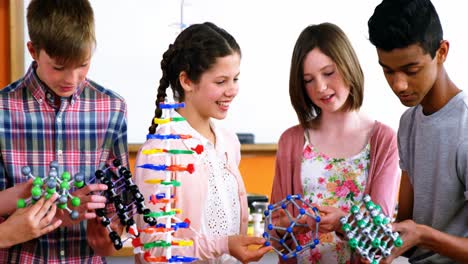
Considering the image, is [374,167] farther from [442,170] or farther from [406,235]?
[406,235]

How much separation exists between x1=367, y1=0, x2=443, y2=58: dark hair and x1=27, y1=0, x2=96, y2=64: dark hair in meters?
0.80

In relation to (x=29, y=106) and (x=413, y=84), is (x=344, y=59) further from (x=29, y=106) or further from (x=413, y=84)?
(x=29, y=106)

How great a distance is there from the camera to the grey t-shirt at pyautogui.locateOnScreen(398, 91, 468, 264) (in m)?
1.77

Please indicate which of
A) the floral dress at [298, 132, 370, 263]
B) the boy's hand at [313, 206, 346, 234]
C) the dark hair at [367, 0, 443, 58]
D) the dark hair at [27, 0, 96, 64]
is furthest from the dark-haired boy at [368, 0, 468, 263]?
the dark hair at [27, 0, 96, 64]

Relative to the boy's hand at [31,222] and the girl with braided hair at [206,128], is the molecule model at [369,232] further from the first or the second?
the boy's hand at [31,222]

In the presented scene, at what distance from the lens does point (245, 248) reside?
1876mm

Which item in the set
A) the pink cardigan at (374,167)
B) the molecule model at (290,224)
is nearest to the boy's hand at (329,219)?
the molecule model at (290,224)

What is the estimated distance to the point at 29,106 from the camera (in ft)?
6.42

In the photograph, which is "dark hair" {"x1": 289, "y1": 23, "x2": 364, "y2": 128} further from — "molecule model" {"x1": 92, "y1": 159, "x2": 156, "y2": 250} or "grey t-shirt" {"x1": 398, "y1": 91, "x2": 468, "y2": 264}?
"molecule model" {"x1": 92, "y1": 159, "x2": 156, "y2": 250}

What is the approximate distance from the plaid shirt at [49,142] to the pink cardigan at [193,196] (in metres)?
0.15

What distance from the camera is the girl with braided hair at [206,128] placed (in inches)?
80.1

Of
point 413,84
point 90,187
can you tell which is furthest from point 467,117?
point 90,187

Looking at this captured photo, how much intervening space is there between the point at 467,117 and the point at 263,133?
93.0 inches

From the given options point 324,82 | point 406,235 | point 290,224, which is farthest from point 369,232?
point 324,82
